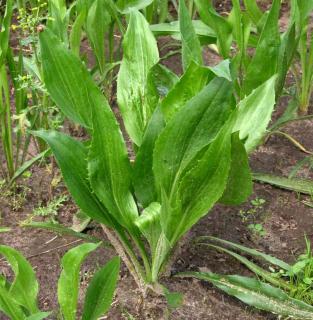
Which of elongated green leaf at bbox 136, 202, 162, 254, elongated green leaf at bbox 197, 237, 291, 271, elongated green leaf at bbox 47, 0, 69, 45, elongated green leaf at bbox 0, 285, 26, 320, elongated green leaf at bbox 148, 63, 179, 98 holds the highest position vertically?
elongated green leaf at bbox 47, 0, 69, 45

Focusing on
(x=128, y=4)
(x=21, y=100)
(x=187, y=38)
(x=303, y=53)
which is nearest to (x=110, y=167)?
(x=187, y=38)

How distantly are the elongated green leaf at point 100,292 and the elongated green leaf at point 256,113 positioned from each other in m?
0.46

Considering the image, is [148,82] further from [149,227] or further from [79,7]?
[79,7]

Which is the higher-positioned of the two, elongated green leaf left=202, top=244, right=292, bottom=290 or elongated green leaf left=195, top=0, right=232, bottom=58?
elongated green leaf left=195, top=0, right=232, bottom=58

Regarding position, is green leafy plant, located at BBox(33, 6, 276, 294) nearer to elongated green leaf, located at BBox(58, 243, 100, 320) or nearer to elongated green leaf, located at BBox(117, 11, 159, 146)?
elongated green leaf, located at BBox(117, 11, 159, 146)

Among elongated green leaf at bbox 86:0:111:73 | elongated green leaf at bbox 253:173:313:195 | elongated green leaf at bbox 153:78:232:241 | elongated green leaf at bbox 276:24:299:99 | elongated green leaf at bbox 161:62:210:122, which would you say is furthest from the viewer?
elongated green leaf at bbox 86:0:111:73

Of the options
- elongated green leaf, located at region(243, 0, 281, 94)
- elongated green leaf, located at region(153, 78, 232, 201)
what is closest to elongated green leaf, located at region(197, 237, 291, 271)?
elongated green leaf, located at region(153, 78, 232, 201)

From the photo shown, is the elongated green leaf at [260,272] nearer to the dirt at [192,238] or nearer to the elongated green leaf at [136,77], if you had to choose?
the dirt at [192,238]

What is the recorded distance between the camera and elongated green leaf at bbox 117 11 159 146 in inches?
66.2

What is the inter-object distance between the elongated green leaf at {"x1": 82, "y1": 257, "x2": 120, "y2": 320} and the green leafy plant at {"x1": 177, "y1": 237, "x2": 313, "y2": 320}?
317 mm

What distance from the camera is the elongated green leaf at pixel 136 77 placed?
1.68 m

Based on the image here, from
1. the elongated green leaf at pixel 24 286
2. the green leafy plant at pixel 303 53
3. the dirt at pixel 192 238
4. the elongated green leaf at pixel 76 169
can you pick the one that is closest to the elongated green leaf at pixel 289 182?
the dirt at pixel 192 238

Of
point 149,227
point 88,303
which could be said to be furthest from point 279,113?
point 88,303

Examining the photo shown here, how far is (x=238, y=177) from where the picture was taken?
1505 millimetres
